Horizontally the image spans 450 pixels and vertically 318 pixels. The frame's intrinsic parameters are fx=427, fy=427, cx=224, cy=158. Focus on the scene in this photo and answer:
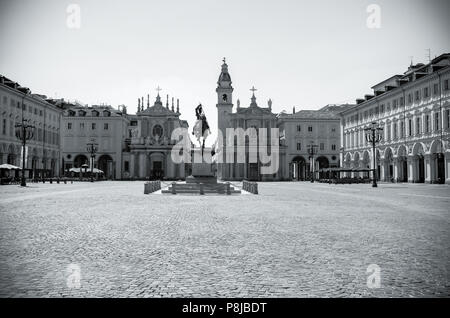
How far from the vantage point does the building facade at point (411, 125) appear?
4572 centimetres

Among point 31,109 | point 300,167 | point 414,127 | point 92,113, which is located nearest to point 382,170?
point 414,127

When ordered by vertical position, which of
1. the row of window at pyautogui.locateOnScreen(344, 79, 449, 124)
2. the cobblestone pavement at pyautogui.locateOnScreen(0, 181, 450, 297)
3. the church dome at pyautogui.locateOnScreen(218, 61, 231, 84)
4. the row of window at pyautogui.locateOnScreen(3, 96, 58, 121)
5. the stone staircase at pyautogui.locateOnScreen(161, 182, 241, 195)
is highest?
the church dome at pyautogui.locateOnScreen(218, 61, 231, 84)

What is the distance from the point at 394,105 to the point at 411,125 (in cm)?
570

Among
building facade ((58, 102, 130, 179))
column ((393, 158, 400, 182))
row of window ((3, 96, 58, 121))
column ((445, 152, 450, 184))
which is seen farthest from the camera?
building facade ((58, 102, 130, 179))

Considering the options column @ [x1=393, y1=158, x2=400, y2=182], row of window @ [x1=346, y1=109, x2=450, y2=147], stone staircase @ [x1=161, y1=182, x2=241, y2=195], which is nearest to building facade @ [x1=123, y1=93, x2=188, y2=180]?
row of window @ [x1=346, y1=109, x2=450, y2=147]

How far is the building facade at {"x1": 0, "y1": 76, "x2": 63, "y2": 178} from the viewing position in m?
56.5

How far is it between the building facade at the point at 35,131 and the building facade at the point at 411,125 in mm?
45603

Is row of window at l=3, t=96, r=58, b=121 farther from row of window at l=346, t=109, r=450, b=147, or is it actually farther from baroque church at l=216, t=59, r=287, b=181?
row of window at l=346, t=109, r=450, b=147

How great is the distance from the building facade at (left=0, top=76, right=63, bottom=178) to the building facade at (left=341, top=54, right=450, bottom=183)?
45.6 meters

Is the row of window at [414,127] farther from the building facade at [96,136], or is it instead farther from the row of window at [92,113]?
the row of window at [92,113]

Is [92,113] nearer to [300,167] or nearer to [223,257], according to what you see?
[300,167]

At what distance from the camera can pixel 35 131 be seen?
67250mm

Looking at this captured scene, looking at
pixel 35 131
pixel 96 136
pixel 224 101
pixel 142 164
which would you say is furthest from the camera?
pixel 224 101

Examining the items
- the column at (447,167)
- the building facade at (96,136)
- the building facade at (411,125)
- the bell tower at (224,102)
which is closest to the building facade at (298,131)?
the bell tower at (224,102)
